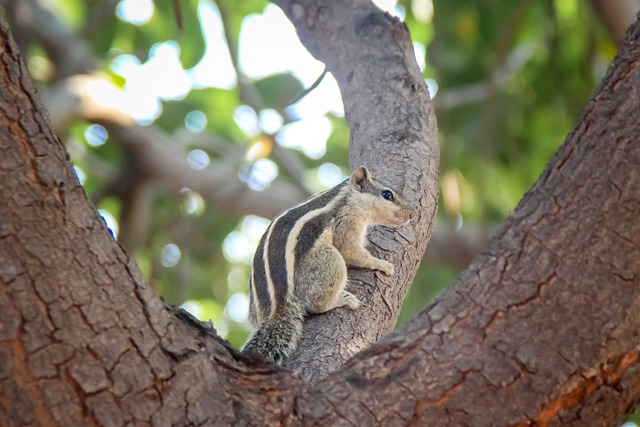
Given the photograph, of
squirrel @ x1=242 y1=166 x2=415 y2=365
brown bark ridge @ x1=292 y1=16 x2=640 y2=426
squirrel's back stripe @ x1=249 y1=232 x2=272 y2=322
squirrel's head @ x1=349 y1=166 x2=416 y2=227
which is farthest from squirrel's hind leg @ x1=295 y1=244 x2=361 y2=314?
brown bark ridge @ x1=292 y1=16 x2=640 y2=426

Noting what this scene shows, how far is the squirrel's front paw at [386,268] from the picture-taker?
12.6 ft

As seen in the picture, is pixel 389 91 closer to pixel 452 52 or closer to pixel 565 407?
pixel 565 407

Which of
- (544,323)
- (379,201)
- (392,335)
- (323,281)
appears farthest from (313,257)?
(544,323)

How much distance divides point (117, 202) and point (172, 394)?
19.6ft

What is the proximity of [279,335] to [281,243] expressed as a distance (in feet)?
2.49

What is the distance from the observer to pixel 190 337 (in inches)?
98.3

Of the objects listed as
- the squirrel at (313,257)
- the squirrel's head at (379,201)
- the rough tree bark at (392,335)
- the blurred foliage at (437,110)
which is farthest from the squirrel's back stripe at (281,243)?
the blurred foliage at (437,110)

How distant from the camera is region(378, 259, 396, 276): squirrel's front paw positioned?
3846mm

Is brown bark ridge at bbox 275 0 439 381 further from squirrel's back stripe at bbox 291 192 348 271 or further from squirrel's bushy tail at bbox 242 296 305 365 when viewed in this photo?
squirrel's back stripe at bbox 291 192 348 271

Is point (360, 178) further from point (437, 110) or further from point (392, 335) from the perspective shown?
point (437, 110)

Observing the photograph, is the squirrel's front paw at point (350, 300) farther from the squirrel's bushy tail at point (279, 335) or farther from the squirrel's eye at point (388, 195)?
the squirrel's eye at point (388, 195)

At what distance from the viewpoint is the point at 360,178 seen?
430 centimetres

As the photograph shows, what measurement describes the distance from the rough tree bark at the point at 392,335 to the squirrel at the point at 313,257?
919 mm

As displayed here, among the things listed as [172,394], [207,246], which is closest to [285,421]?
[172,394]
